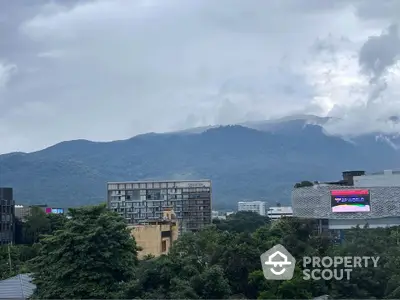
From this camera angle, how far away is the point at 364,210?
1877 inches

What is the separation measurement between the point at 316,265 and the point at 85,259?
218 inches

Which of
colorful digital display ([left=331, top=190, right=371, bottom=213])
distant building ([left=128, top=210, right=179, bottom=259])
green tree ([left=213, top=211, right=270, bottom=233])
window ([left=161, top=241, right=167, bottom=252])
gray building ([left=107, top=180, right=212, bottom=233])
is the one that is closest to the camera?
distant building ([left=128, top=210, right=179, bottom=259])

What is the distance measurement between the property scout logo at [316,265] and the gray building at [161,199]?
4481cm

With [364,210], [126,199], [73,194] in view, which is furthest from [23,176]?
[364,210]

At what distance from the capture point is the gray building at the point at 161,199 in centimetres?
6184

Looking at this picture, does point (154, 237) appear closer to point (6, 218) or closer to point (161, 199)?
point (6, 218)

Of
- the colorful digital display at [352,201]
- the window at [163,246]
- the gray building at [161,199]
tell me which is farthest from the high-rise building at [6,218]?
the colorful digital display at [352,201]

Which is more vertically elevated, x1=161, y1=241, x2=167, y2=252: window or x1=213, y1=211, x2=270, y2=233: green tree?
x1=213, y1=211, x2=270, y2=233: green tree

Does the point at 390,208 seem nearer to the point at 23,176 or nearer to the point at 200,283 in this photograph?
the point at 200,283

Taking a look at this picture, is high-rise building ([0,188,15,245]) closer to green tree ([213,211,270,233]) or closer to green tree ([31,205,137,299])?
green tree ([213,211,270,233])

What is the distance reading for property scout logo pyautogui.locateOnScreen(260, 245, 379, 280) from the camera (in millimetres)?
14962

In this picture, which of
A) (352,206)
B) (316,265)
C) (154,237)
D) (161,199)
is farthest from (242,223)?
(316,265)

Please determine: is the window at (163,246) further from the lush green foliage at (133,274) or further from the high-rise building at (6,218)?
the lush green foliage at (133,274)

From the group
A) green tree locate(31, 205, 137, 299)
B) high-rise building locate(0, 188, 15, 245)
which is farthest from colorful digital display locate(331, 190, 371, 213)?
green tree locate(31, 205, 137, 299)
